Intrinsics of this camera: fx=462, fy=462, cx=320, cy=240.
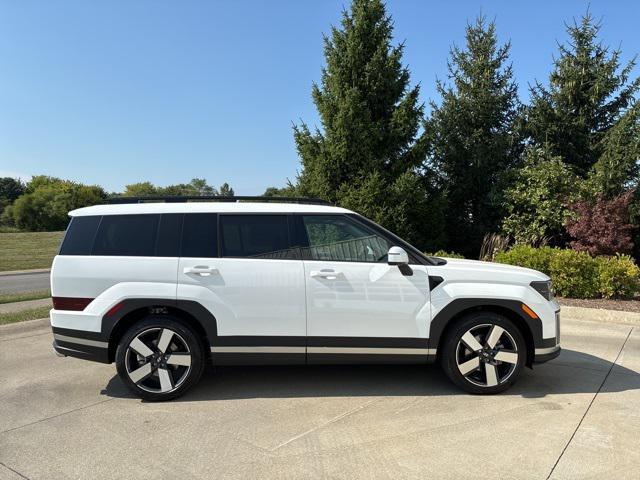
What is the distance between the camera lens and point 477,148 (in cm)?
1340

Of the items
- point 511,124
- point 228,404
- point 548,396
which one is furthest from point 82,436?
point 511,124

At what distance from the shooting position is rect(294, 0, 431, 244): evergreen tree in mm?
11180

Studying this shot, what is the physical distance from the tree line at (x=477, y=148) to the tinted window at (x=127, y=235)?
7.14 meters

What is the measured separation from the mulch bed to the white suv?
4133 millimetres

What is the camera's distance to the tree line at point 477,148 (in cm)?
1130

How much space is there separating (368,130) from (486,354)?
8.10 m

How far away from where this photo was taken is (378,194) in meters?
11.0

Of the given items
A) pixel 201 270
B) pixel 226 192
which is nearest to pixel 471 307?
pixel 201 270

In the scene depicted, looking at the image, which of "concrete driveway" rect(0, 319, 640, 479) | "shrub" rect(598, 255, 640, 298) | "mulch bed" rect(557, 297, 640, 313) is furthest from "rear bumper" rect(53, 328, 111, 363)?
"shrub" rect(598, 255, 640, 298)

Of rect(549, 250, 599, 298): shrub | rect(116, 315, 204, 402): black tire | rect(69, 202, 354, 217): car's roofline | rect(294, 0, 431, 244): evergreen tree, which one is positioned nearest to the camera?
rect(116, 315, 204, 402): black tire

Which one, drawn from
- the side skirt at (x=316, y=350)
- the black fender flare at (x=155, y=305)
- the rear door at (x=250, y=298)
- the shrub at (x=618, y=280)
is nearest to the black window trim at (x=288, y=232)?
the rear door at (x=250, y=298)

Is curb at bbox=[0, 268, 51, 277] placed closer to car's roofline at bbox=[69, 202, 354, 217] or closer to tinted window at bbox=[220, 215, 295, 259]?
car's roofline at bbox=[69, 202, 354, 217]

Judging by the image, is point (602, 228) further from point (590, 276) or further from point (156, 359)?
point (156, 359)

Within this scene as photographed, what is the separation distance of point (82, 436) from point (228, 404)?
1167mm
